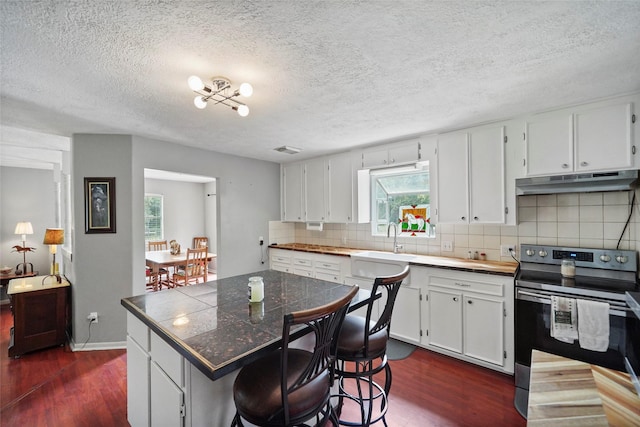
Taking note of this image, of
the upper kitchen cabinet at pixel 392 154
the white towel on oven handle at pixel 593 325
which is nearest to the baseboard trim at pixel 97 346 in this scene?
the upper kitchen cabinet at pixel 392 154

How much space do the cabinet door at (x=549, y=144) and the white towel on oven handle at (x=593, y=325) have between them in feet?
3.46

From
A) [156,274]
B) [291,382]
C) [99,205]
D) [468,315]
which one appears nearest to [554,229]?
[468,315]

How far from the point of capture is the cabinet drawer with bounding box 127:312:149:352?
156 cm

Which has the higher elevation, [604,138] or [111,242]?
[604,138]

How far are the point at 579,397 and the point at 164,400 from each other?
1.67 meters

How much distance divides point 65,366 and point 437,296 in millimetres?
3689

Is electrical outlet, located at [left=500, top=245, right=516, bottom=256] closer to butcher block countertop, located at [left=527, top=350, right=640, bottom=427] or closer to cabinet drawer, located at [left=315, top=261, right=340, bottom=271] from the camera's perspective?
cabinet drawer, located at [left=315, top=261, right=340, bottom=271]

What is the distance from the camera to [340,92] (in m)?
2.05

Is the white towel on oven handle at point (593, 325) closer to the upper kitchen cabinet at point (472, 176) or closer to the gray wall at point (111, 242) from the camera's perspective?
the upper kitchen cabinet at point (472, 176)

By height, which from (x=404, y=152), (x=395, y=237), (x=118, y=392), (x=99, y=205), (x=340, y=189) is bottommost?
(x=118, y=392)

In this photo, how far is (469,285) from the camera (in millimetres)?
2564

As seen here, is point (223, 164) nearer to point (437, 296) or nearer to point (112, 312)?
point (112, 312)

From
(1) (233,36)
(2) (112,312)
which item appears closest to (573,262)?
(1) (233,36)

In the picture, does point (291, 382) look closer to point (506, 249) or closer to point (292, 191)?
point (506, 249)
